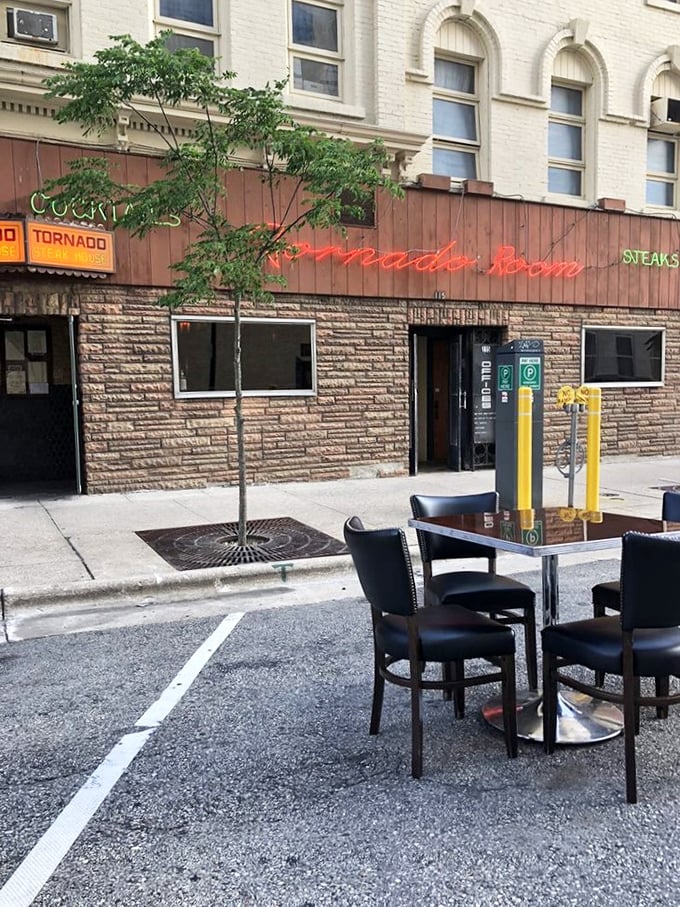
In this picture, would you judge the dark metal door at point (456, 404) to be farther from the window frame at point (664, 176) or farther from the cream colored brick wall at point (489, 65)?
the window frame at point (664, 176)

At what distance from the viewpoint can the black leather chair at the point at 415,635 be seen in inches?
131

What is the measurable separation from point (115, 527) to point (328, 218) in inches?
158

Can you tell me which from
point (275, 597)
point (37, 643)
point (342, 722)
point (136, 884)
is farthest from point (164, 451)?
point (136, 884)

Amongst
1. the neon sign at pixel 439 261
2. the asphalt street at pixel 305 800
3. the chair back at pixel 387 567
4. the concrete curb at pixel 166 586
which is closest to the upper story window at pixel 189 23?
the neon sign at pixel 439 261

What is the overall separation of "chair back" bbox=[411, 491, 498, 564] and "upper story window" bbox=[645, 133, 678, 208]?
12609mm

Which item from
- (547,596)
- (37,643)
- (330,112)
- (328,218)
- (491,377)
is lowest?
(37,643)

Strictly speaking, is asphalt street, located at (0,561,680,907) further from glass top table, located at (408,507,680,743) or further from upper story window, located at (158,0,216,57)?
upper story window, located at (158,0,216,57)

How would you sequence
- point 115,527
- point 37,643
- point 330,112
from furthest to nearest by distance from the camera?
point 330,112
point 115,527
point 37,643

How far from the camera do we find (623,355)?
1422 cm

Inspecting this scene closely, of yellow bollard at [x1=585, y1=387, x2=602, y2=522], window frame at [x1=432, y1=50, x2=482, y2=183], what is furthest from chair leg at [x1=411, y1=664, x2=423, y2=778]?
window frame at [x1=432, y1=50, x2=482, y2=183]

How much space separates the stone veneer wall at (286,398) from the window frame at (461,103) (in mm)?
2674

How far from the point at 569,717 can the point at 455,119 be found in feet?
38.0

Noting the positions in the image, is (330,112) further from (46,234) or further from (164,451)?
(164,451)

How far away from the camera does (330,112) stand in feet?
37.0
